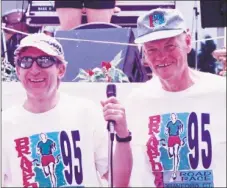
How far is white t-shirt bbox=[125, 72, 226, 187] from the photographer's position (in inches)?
73.4

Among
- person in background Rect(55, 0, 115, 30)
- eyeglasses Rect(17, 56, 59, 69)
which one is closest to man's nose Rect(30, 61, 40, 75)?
eyeglasses Rect(17, 56, 59, 69)

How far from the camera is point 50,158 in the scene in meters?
1.87

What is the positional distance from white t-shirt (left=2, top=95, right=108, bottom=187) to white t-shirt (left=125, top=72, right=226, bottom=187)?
0.15m

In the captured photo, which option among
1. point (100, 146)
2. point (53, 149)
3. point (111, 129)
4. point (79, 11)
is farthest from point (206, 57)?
point (111, 129)

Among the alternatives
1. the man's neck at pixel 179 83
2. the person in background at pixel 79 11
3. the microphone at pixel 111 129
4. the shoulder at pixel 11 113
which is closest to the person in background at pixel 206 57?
the person in background at pixel 79 11

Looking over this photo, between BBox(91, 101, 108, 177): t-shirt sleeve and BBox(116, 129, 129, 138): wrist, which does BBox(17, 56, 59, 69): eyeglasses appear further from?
BBox(116, 129, 129, 138): wrist

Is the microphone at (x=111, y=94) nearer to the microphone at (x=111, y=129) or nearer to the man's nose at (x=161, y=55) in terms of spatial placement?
the microphone at (x=111, y=129)

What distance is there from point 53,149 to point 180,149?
46cm

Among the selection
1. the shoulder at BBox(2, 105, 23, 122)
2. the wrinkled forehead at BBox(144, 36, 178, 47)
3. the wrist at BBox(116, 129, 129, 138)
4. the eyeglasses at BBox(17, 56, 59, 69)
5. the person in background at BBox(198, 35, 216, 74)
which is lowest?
the wrist at BBox(116, 129, 129, 138)

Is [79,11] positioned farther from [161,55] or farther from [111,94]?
[111,94]

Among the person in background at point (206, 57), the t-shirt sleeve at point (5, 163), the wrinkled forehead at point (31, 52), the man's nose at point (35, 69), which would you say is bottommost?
the t-shirt sleeve at point (5, 163)

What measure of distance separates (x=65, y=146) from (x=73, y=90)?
1.64 ft

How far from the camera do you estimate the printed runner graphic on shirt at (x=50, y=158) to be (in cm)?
186

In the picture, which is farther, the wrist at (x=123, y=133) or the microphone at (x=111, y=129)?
the wrist at (x=123, y=133)
